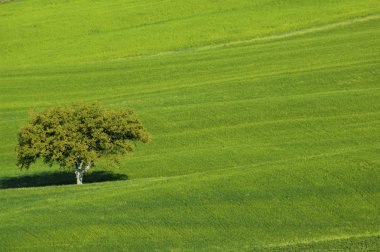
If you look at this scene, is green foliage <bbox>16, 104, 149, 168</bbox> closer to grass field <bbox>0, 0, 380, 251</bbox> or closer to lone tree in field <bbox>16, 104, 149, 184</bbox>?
lone tree in field <bbox>16, 104, 149, 184</bbox>

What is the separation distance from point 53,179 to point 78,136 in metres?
3.77

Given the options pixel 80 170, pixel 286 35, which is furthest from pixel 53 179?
pixel 286 35

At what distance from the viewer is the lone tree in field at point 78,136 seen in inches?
1998

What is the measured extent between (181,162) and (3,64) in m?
32.2

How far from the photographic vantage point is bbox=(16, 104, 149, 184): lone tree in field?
50.8m

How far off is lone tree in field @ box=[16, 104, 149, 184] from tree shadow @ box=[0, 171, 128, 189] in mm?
1157

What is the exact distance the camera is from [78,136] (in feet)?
168

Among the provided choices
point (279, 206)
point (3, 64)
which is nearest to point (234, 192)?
point (279, 206)

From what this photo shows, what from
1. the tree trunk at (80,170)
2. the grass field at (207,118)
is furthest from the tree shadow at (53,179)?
the tree trunk at (80,170)

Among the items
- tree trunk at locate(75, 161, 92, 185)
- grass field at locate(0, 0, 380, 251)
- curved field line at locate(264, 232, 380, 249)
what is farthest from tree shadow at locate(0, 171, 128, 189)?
curved field line at locate(264, 232, 380, 249)

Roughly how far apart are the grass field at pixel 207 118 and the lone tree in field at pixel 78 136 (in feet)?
5.99

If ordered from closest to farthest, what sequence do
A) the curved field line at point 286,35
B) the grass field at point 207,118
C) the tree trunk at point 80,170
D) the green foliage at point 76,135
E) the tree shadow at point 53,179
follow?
the grass field at point 207,118
the green foliage at point 76,135
the tree trunk at point 80,170
the tree shadow at point 53,179
the curved field line at point 286,35

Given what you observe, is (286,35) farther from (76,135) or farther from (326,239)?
(326,239)

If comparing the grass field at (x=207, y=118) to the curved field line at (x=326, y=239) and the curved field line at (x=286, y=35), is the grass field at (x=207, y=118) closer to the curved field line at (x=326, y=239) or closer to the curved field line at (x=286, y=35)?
the curved field line at (x=326, y=239)
